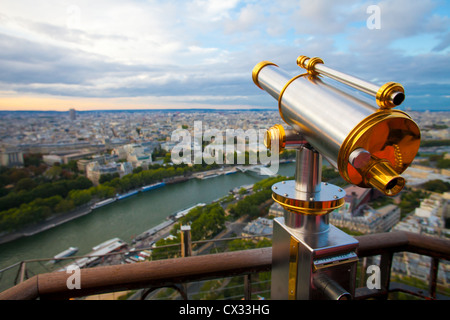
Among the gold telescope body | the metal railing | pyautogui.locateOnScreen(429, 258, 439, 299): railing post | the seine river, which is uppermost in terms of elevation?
the gold telescope body

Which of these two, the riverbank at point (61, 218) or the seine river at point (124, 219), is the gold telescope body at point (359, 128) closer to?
the riverbank at point (61, 218)

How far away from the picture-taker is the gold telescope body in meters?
0.32

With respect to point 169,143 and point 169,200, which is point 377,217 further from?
point 169,200

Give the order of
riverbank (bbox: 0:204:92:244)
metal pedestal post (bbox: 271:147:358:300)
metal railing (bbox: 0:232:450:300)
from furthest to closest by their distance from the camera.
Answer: riverbank (bbox: 0:204:92:244)
metal railing (bbox: 0:232:450:300)
metal pedestal post (bbox: 271:147:358:300)

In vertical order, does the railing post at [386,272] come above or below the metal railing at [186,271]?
below

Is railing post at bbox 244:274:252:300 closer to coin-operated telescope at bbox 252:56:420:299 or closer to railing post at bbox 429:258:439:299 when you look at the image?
coin-operated telescope at bbox 252:56:420:299

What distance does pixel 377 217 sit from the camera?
410cm

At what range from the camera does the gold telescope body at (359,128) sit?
0.32m

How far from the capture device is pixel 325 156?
0.44 metres

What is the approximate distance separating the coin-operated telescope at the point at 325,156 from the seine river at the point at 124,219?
221 inches

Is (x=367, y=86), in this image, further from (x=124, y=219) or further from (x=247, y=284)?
(x=124, y=219)

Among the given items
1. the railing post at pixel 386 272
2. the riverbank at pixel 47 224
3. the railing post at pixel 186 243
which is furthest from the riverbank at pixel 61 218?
the railing post at pixel 386 272

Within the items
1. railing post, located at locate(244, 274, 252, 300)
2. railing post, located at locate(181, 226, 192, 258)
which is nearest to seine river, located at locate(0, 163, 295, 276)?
railing post, located at locate(181, 226, 192, 258)

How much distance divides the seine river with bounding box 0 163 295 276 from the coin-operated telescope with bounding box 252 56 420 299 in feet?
18.5
